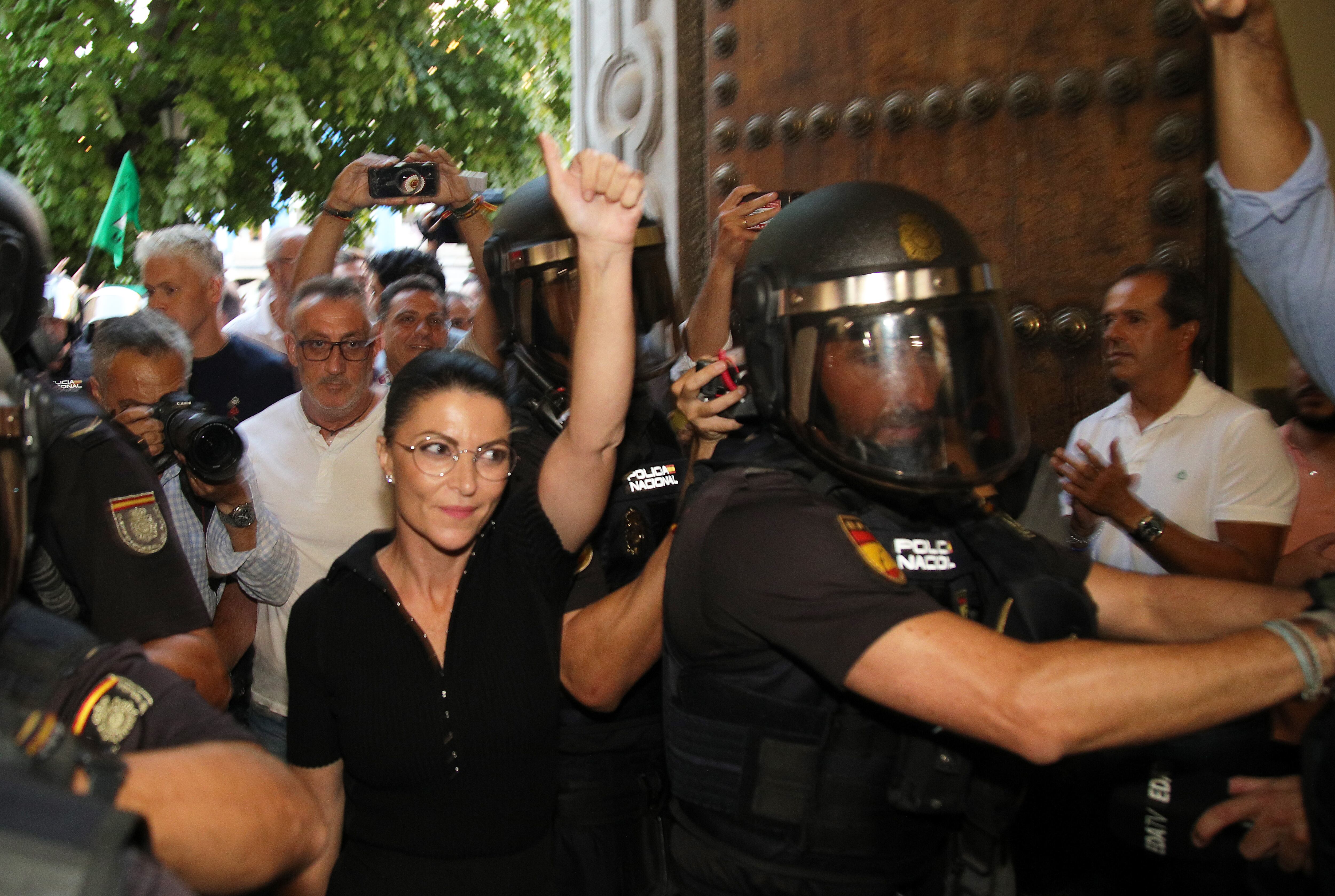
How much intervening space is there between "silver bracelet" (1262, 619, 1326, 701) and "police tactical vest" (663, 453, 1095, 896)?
1.05 ft

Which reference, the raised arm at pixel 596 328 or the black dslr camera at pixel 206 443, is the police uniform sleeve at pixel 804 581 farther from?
the black dslr camera at pixel 206 443

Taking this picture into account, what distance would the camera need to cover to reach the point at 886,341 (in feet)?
6.09

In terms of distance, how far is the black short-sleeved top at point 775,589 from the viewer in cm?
164

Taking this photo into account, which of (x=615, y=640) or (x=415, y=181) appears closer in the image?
(x=615, y=640)

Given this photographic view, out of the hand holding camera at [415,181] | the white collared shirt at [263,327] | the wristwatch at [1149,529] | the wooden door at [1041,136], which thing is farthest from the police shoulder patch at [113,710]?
the white collared shirt at [263,327]

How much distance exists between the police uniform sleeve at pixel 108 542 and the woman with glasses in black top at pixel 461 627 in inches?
9.7

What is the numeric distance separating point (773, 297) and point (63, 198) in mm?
8191

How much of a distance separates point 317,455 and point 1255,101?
2.34 meters

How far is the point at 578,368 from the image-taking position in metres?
2.16

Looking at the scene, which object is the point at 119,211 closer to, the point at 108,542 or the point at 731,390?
the point at 108,542

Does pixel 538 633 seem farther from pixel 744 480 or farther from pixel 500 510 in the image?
pixel 744 480

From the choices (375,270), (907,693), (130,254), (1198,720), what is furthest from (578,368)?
(130,254)

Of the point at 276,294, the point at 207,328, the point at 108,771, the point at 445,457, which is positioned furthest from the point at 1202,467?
the point at 276,294

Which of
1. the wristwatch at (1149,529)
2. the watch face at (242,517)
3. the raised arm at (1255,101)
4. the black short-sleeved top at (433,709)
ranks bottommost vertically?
the black short-sleeved top at (433,709)
